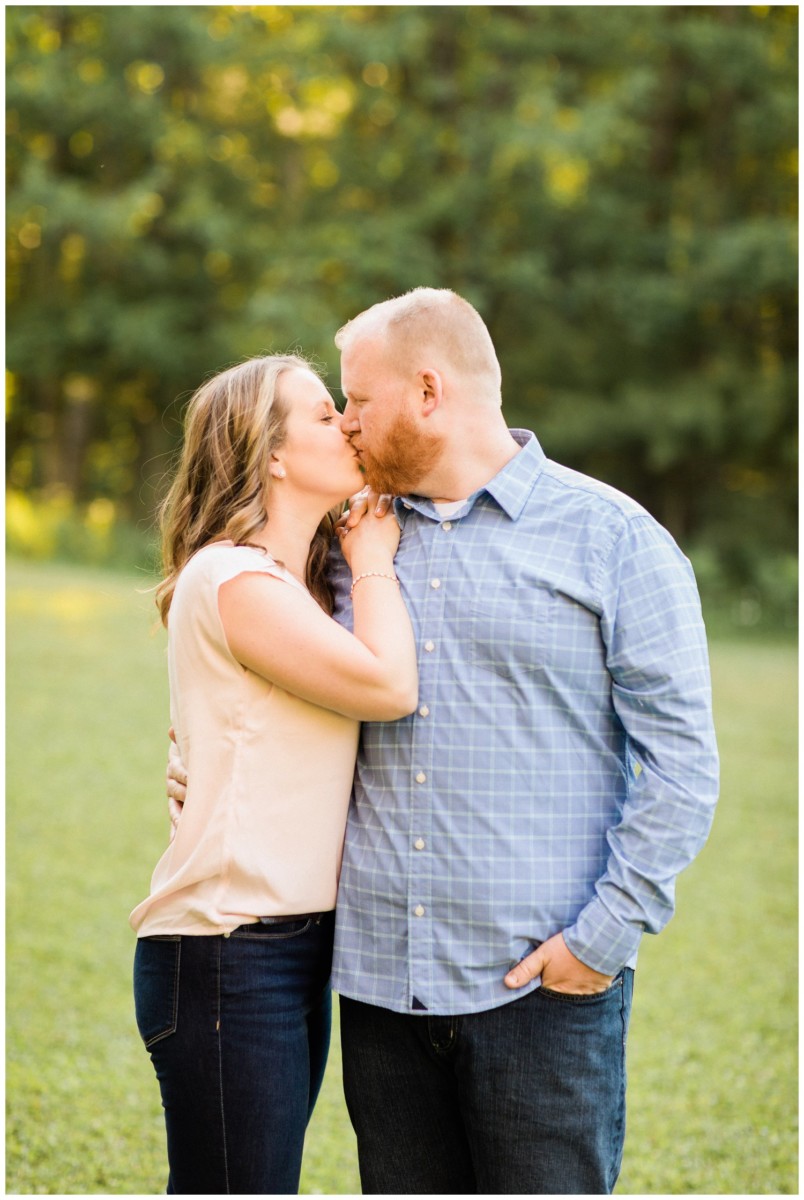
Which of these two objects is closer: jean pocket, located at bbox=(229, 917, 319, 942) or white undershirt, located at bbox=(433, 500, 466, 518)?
jean pocket, located at bbox=(229, 917, 319, 942)

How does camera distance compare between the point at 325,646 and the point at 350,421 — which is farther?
the point at 350,421

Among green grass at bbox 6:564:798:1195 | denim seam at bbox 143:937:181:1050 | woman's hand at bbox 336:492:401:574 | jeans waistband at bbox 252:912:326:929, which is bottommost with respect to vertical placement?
green grass at bbox 6:564:798:1195

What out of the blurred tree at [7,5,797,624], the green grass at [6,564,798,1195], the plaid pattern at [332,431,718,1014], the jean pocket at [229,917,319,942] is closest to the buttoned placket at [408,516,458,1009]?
the plaid pattern at [332,431,718,1014]

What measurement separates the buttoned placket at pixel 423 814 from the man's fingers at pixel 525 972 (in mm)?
141

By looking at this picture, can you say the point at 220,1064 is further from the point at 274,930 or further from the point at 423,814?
A: the point at 423,814

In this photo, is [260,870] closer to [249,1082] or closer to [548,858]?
[249,1082]

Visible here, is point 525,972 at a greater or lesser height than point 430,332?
lesser

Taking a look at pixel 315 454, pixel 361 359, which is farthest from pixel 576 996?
pixel 361 359

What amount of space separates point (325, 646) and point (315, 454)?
43 cm

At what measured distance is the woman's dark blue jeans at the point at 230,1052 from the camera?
218 cm

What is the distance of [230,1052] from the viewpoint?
2.18 m

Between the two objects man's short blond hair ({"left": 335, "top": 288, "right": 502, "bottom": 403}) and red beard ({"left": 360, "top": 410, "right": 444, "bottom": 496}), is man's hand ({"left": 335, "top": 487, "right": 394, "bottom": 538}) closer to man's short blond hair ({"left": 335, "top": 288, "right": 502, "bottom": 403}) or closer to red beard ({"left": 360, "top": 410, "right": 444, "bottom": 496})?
red beard ({"left": 360, "top": 410, "right": 444, "bottom": 496})

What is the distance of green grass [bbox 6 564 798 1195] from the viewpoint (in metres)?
4.17

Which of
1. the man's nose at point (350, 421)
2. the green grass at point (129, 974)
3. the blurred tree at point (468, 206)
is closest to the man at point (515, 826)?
the man's nose at point (350, 421)
